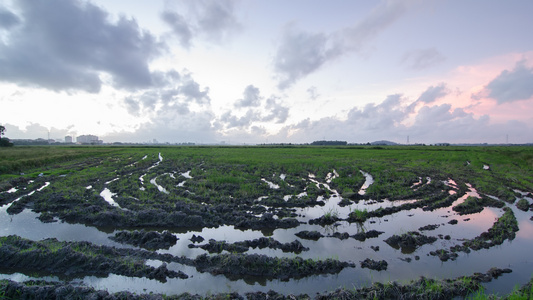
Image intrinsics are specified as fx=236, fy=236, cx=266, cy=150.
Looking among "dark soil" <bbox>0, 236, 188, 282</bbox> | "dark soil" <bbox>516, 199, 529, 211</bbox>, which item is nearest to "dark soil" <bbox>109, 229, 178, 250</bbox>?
"dark soil" <bbox>0, 236, 188, 282</bbox>

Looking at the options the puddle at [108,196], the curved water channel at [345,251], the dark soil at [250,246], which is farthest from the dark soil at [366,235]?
the puddle at [108,196]

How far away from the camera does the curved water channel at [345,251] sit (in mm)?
5500

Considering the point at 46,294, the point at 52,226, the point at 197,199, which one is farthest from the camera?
the point at 197,199

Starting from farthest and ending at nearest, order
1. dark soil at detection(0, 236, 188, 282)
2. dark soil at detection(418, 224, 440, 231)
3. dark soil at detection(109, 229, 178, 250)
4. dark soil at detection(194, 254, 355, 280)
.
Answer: dark soil at detection(418, 224, 440, 231), dark soil at detection(109, 229, 178, 250), dark soil at detection(194, 254, 355, 280), dark soil at detection(0, 236, 188, 282)

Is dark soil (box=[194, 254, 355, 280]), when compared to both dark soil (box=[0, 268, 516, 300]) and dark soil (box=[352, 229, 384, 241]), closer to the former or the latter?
dark soil (box=[0, 268, 516, 300])

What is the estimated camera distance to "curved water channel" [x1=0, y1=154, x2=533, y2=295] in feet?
18.0

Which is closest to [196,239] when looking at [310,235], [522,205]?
[310,235]

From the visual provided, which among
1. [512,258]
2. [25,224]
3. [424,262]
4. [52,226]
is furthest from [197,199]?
[512,258]

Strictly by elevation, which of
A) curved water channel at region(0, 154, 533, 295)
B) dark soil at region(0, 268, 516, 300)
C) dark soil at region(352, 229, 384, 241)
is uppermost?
dark soil at region(0, 268, 516, 300)

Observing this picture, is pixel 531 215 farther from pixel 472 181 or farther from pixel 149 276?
pixel 149 276

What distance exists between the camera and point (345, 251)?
281 inches

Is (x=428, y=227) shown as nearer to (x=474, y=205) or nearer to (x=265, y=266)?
(x=474, y=205)

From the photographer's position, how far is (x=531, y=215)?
10.6 metres

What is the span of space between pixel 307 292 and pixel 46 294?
529cm
